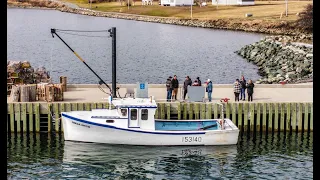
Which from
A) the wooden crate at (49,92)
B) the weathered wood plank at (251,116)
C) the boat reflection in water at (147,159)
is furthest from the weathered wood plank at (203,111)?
the wooden crate at (49,92)

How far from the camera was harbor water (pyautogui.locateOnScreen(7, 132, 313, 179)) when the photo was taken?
119ft

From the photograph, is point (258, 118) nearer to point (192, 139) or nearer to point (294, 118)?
point (294, 118)

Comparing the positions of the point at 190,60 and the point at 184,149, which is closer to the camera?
the point at 184,149

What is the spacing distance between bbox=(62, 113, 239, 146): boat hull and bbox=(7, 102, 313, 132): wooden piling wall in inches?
102

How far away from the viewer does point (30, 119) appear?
43.7 meters

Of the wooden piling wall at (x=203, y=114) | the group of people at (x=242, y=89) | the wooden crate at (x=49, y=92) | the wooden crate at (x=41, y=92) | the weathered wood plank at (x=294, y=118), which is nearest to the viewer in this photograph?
the wooden piling wall at (x=203, y=114)

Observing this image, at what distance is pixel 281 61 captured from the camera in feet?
270

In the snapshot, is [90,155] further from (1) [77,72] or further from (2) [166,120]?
(1) [77,72]

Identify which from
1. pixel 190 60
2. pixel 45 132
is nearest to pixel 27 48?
pixel 190 60

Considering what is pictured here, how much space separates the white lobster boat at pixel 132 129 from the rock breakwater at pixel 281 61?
21490 millimetres

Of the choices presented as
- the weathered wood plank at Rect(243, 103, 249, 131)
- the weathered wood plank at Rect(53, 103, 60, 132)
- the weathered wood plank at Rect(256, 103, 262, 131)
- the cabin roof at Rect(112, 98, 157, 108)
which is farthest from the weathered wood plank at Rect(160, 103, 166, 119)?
the weathered wood plank at Rect(53, 103, 60, 132)

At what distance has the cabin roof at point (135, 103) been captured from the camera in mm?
40656

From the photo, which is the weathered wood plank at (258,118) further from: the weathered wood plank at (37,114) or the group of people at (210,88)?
the weathered wood plank at (37,114)

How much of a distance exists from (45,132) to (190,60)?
59529 mm
